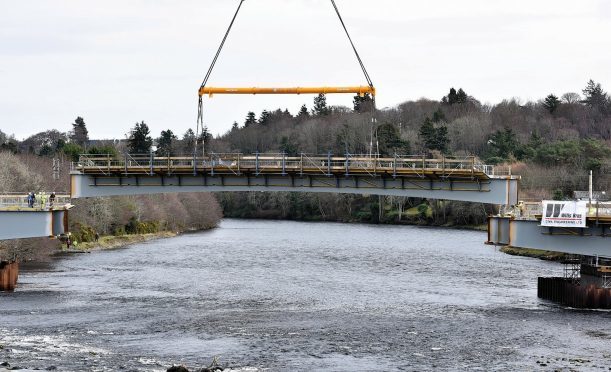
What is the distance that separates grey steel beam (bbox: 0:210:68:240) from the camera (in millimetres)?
77812

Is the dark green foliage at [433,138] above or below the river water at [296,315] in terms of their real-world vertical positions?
above

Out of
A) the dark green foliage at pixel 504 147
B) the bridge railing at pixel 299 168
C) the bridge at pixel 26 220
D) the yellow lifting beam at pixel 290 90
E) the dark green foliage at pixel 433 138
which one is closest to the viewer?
the bridge railing at pixel 299 168

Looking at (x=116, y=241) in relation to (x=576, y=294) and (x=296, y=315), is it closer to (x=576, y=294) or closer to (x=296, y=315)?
(x=296, y=315)

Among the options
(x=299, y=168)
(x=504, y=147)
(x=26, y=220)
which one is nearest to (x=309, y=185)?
(x=299, y=168)

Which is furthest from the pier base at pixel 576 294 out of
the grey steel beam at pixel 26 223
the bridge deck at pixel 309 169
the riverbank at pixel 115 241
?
the riverbank at pixel 115 241

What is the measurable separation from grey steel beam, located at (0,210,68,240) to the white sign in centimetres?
3517

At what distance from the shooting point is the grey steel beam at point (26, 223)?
77.8m

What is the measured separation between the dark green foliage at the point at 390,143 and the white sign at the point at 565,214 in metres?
110

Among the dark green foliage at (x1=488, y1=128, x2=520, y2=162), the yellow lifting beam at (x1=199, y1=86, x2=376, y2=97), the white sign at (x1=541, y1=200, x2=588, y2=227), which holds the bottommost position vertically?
the white sign at (x1=541, y1=200, x2=588, y2=227)

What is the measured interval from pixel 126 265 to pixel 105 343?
1852 inches

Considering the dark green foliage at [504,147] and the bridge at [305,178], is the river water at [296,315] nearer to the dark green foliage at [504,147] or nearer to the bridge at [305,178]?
Result: the bridge at [305,178]

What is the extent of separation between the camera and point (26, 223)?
256 ft

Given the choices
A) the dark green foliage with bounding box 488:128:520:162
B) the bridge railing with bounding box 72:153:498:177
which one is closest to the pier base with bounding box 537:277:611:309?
the bridge railing with bounding box 72:153:498:177

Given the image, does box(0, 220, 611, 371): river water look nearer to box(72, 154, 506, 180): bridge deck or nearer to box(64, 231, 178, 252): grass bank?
box(72, 154, 506, 180): bridge deck
